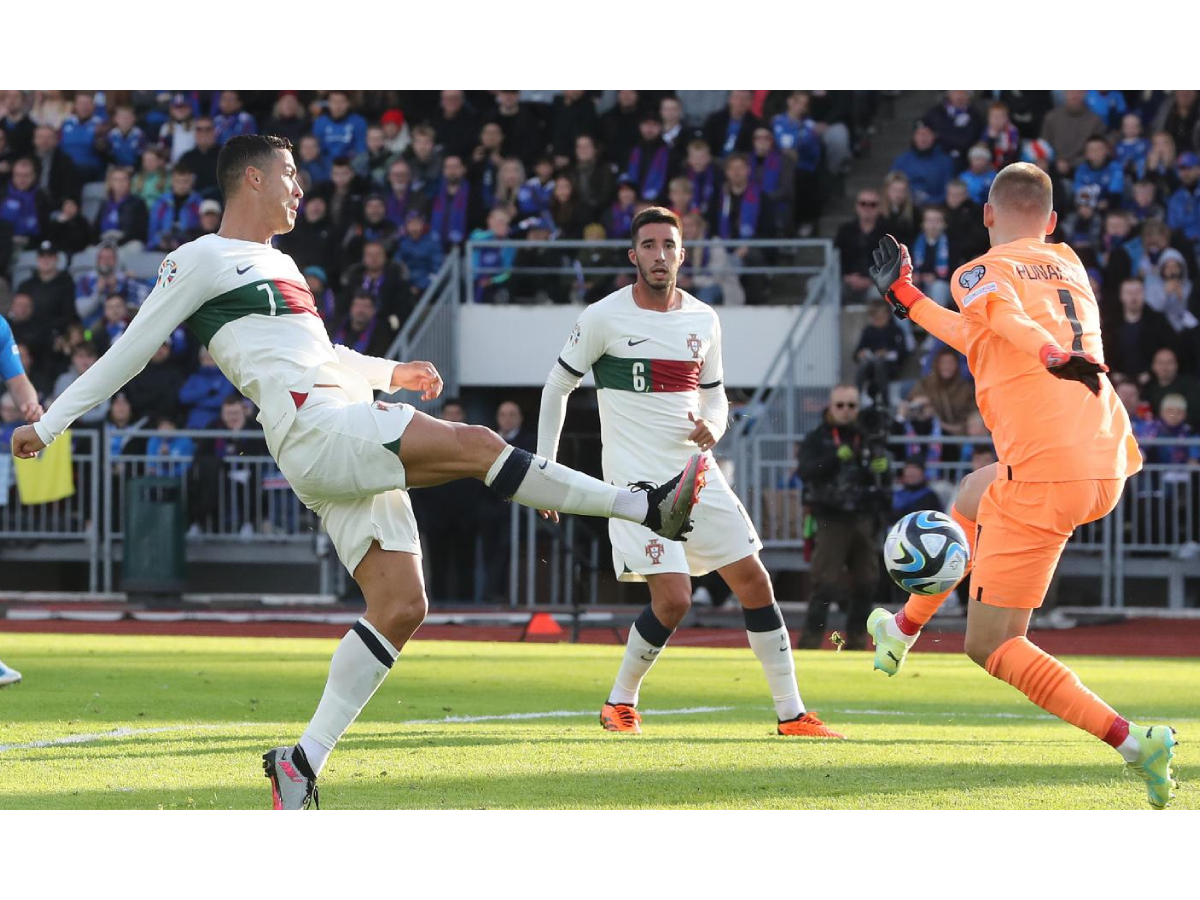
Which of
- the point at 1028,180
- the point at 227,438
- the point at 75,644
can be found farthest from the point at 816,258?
the point at 1028,180

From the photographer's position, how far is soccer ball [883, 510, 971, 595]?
7340 mm

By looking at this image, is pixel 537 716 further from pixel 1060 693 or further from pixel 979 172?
pixel 979 172

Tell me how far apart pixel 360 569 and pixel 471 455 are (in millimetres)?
643

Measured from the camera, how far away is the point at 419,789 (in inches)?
255

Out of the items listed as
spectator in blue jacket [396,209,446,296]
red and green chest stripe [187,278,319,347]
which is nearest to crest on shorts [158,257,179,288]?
red and green chest stripe [187,278,319,347]

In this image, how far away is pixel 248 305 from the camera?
6.38 m

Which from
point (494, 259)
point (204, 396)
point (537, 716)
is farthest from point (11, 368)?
point (494, 259)

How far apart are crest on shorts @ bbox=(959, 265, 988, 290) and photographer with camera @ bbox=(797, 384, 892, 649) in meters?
8.79

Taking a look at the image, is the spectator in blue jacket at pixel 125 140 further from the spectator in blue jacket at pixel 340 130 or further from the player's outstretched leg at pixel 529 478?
the player's outstretched leg at pixel 529 478

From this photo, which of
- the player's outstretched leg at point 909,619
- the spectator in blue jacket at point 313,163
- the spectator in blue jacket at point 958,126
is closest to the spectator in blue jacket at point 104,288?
the spectator in blue jacket at point 313,163

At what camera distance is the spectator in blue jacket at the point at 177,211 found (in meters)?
23.6

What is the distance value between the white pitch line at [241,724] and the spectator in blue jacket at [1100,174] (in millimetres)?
12739

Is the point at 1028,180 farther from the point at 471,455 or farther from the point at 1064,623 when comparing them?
the point at 1064,623

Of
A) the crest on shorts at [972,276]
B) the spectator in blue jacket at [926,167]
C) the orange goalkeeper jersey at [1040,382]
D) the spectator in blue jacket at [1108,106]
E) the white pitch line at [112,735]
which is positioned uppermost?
the spectator in blue jacket at [1108,106]
